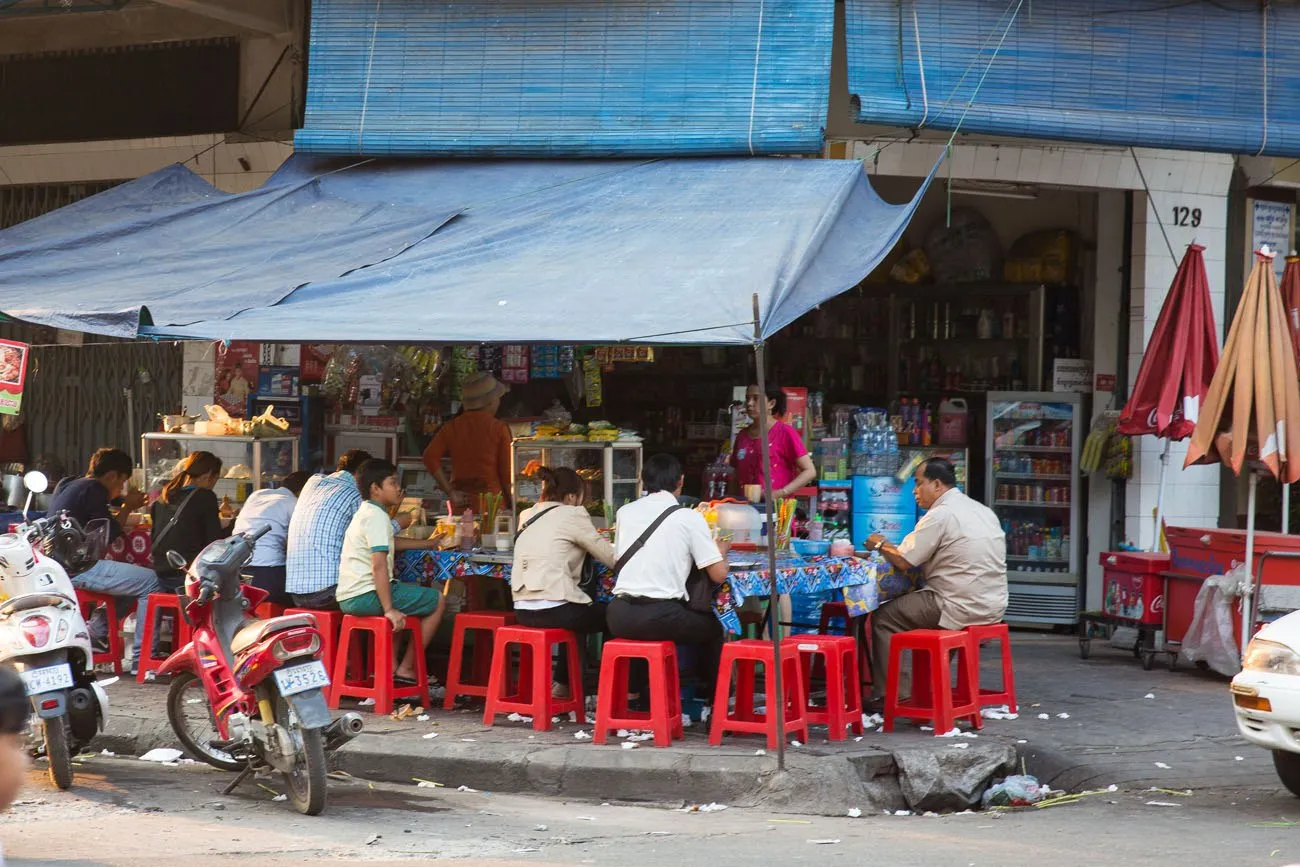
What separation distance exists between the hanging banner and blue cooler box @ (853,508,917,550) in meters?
5.73

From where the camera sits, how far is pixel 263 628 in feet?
23.6

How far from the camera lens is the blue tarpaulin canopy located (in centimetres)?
800

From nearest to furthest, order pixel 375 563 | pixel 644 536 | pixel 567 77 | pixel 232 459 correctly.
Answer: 1. pixel 644 536
2. pixel 375 563
3. pixel 567 77
4. pixel 232 459

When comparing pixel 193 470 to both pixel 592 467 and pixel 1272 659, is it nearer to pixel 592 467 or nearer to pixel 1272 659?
pixel 592 467

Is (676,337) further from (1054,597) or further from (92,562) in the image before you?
(1054,597)

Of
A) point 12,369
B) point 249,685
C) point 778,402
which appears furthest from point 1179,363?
point 12,369

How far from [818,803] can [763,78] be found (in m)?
4.67

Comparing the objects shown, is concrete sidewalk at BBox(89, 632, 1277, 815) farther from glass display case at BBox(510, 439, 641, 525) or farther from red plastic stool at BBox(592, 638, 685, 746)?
glass display case at BBox(510, 439, 641, 525)

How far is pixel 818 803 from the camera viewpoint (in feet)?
24.9

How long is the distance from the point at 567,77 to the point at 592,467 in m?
2.53

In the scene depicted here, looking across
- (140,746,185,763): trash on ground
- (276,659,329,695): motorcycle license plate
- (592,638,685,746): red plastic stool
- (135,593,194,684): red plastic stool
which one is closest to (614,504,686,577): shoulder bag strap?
(592,638,685,746): red plastic stool

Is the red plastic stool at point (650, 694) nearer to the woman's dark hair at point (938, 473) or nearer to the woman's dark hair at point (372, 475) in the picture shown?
the woman's dark hair at point (372, 475)

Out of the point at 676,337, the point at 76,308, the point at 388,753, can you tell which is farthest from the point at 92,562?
the point at 676,337

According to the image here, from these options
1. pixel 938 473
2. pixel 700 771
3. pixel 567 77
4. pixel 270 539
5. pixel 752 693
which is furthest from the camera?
pixel 567 77
